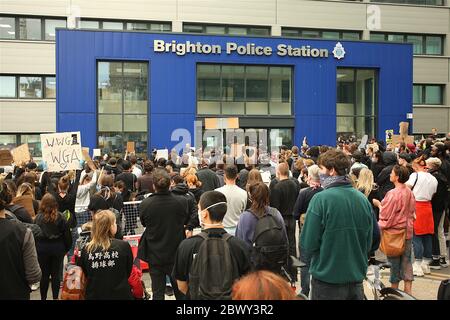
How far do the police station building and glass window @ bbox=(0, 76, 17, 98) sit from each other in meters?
7.40

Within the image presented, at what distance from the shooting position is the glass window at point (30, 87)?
31.4m

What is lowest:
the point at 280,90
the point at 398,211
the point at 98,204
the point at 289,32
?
the point at 398,211

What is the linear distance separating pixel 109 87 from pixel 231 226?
21404 mm

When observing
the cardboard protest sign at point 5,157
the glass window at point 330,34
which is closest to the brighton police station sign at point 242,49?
the glass window at point 330,34

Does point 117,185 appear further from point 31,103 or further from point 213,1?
point 213,1

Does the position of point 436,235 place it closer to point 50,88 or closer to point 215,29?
point 215,29

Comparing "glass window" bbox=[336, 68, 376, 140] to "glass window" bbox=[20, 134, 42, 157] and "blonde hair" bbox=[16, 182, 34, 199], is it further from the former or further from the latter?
"blonde hair" bbox=[16, 182, 34, 199]

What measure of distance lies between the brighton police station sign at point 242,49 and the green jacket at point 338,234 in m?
23.8

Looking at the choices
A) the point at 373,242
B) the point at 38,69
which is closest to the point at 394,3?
the point at 38,69

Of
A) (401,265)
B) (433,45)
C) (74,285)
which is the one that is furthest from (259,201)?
(433,45)

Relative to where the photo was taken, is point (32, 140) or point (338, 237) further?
point (32, 140)

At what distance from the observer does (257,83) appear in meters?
29.0

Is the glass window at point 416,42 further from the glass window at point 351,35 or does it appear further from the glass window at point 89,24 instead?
the glass window at point 89,24

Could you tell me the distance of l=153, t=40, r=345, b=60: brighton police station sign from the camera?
89.6 ft
